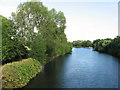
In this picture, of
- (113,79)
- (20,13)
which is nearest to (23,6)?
(20,13)

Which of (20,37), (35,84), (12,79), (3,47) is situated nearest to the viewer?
(12,79)

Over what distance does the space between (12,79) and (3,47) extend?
993 cm

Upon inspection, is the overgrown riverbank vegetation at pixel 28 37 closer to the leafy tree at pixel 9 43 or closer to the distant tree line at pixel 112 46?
the leafy tree at pixel 9 43

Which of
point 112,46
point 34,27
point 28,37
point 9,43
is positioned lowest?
point 112,46

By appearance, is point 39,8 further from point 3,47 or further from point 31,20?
point 3,47

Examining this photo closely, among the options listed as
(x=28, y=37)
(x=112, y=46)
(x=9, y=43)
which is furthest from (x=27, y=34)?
(x=112, y=46)

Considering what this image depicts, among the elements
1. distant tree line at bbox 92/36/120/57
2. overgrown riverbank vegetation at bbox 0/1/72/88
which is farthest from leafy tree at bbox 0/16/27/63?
distant tree line at bbox 92/36/120/57

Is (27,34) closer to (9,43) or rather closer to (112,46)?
(9,43)

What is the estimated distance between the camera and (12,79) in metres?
16.6

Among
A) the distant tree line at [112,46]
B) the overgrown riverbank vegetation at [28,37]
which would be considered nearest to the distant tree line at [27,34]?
the overgrown riverbank vegetation at [28,37]

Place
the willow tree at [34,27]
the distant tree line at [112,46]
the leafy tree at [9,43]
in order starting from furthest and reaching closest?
the distant tree line at [112,46] → the willow tree at [34,27] → the leafy tree at [9,43]

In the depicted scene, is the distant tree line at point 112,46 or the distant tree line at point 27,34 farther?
the distant tree line at point 112,46

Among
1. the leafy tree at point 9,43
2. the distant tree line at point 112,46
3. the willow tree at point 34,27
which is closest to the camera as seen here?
the leafy tree at point 9,43

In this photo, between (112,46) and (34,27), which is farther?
(112,46)
